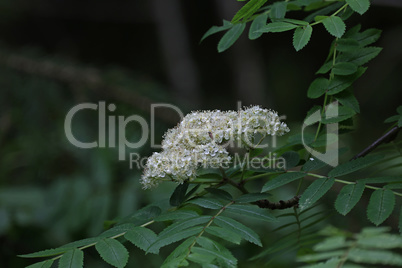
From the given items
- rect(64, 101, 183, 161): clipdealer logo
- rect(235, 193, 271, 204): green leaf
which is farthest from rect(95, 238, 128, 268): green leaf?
rect(64, 101, 183, 161): clipdealer logo

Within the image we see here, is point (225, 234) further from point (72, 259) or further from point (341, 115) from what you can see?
point (341, 115)

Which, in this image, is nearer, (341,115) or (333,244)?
(333,244)

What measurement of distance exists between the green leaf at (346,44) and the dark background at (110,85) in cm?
150

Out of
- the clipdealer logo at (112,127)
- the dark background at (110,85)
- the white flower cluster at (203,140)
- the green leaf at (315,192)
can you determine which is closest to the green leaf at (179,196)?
the white flower cluster at (203,140)

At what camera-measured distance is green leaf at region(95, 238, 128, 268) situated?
1.20 meters

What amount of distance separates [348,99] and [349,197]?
0.40 metres

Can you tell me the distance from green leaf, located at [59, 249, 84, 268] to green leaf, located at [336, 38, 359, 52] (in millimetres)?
1056

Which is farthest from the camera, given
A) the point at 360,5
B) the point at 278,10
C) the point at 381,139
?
the point at 278,10

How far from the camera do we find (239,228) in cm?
124

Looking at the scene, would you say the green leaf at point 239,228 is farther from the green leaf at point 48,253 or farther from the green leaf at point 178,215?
the green leaf at point 48,253

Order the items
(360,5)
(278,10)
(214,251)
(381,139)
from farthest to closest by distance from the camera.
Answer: (278,10) < (381,139) < (360,5) < (214,251)

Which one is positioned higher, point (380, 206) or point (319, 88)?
point (319, 88)

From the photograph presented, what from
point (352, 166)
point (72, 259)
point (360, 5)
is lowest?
point (72, 259)

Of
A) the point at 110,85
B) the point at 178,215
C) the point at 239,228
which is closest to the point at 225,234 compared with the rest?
the point at 239,228
